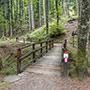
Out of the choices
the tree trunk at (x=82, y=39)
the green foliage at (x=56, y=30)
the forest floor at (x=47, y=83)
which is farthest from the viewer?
the green foliage at (x=56, y=30)

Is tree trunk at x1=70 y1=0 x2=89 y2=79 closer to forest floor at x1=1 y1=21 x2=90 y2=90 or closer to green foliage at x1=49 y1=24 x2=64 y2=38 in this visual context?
forest floor at x1=1 y1=21 x2=90 y2=90

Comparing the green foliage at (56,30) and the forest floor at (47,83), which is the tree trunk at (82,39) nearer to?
the forest floor at (47,83)

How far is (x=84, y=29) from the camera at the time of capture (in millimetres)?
5250

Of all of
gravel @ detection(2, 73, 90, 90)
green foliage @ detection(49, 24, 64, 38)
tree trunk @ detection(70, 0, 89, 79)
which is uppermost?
green foliage @ detection(49, 24, 64, 38)

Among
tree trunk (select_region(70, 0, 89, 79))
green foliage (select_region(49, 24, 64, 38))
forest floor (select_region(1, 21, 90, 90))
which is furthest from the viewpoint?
green foliage (select_region(49, 24, 64, 38))

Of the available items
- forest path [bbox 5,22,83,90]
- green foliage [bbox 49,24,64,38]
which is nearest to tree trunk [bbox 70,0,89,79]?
forest path [bbox 5,22,83,90]

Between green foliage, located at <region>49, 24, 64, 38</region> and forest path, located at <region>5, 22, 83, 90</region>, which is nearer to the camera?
forest path, located at <region>5, 22, 83, 90</region>

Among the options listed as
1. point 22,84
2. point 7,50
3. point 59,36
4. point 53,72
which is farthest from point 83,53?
point 59,36

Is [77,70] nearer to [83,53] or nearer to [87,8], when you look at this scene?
[83,53]

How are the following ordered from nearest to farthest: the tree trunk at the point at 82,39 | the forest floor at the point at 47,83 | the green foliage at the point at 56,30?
the forest floor at the point at 47,83, the tree trunk at the point at 82,39, the green foliage at the point at 56,30

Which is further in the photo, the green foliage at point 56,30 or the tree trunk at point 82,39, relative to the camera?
the green foliage at point 56,30

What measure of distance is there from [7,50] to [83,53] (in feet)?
26.2

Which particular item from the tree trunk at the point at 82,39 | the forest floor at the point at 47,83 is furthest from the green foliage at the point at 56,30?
the forest floor at the point at 47,83

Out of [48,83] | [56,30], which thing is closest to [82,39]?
[48,83]
